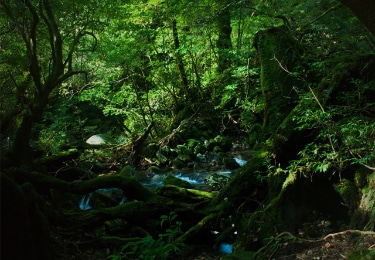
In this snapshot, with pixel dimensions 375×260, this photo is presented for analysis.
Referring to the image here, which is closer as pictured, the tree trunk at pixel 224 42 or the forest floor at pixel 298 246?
the forest floor at pixel 298 246

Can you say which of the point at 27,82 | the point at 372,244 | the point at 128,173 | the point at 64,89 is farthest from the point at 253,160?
the point at 64,89

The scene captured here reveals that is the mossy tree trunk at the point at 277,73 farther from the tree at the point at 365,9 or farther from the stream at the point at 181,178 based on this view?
the tree at the point at 365,9

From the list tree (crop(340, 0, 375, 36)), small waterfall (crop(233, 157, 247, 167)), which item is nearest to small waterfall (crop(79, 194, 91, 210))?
small waterfall (crop(233, 157, 247, 167))

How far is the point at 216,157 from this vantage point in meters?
12.1

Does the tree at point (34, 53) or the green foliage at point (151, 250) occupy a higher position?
the tree at point (34, 53)

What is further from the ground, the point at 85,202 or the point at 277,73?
the point at 277,73

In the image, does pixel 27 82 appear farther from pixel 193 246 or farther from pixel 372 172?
pixel 372 172

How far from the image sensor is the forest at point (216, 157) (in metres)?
4.39

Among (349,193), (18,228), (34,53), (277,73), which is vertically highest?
(34,53)

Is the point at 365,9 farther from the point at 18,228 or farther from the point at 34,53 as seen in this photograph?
the point at 34,53

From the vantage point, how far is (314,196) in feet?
17.7

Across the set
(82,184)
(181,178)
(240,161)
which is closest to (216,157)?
(240,161)

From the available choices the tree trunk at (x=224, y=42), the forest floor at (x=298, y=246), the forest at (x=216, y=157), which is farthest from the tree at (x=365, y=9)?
the tree trunk at (x=224, y=42)

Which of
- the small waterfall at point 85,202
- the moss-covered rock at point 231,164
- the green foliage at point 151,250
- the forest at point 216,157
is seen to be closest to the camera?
the forest at point 216,157
